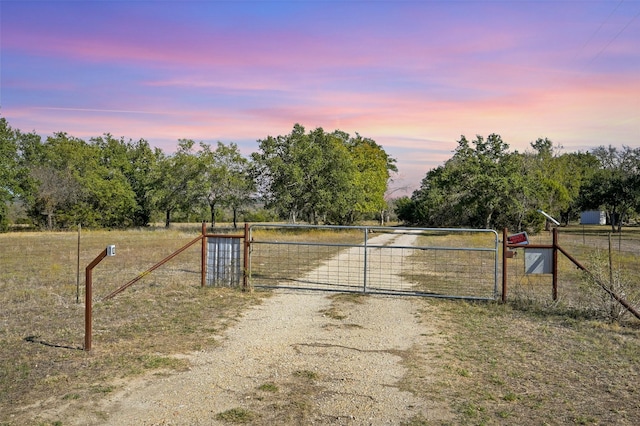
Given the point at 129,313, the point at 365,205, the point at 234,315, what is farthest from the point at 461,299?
the point at 365,205

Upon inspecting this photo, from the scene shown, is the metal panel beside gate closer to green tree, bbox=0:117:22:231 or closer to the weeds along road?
the weeds along road

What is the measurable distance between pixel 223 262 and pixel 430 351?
20.7 ft

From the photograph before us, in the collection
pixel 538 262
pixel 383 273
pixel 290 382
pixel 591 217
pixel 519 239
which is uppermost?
pixel 591 217

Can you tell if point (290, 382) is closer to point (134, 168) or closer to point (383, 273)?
point (383, 273)

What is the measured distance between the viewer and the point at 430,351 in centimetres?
704

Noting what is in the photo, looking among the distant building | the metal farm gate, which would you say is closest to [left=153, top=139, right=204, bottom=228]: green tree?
the metal farm gate

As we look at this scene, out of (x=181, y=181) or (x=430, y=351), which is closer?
(x=430, y=351)

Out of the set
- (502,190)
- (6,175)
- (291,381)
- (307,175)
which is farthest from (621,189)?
(6,175)

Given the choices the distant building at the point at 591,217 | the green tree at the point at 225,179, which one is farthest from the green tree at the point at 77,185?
the distant building at the point at 591,217

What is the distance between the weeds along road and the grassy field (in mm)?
247

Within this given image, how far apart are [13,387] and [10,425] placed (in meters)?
1.10

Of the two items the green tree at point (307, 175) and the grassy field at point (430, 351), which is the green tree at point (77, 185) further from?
the grassy field at point (430, 351)

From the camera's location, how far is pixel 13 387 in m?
5.41

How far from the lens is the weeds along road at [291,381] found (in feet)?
15.6
